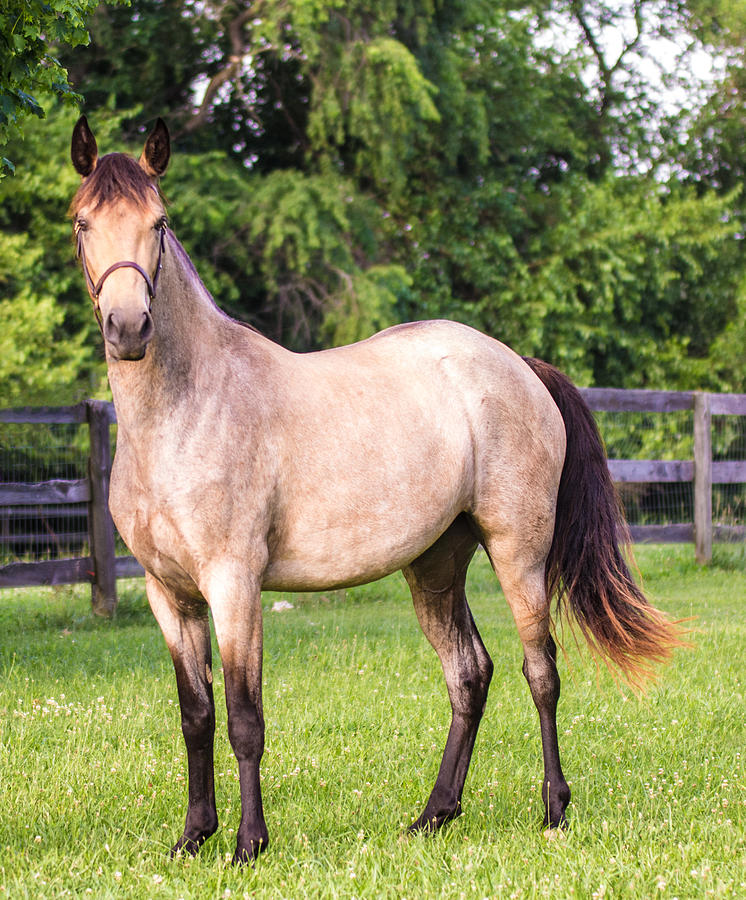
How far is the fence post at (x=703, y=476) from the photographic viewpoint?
1098 centimetres

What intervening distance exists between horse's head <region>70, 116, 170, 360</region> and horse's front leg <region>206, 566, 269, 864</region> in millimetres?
835

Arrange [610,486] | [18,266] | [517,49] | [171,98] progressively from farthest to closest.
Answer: [517,49], [171,98], [18,266], [610,486]

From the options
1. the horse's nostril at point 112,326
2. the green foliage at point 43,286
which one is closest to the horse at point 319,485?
the horse's nostril at point 112,326

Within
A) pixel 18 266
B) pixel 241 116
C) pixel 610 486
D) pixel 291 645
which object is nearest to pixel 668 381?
pixel 241 116

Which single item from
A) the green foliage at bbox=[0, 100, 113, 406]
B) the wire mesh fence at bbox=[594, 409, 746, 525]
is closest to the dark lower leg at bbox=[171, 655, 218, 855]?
the wire mesh fence at bbox=[594, 409, 746, 525]

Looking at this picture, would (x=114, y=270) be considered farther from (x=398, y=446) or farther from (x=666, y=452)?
(x=666, y=452)

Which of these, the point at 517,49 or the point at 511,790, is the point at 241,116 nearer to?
the point at 517,49

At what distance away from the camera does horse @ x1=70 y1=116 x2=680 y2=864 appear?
10.6 ft

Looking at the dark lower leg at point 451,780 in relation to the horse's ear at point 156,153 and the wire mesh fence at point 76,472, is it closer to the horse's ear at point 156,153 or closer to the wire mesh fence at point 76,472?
the horse's ear at point 156,153

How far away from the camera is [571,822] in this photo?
362 centimetres

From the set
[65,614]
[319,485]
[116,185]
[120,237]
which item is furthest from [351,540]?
[65,614]

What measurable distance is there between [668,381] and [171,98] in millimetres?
10525

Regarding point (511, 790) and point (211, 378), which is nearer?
point (211, 378)

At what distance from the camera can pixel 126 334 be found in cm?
296
